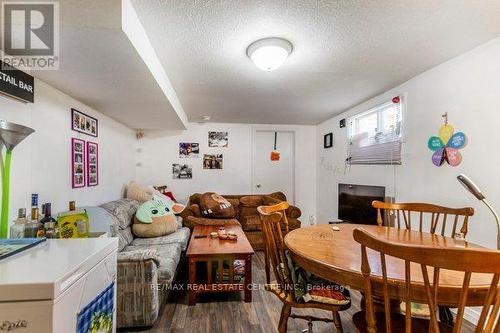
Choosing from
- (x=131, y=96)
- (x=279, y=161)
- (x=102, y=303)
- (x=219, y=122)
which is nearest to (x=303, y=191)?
(x=279, y=161)

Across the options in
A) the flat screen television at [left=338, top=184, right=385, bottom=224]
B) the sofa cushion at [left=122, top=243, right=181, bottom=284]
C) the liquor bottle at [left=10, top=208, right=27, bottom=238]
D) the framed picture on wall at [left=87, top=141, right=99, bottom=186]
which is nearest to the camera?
the liquor bottle at [left=10, top=208, right=27, bottom=238]

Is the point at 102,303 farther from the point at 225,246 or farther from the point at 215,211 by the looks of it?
the point at 215,211

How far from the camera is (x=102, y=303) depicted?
4.09ft

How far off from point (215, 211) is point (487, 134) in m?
3.42

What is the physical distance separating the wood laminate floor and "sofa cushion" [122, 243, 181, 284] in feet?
1.07

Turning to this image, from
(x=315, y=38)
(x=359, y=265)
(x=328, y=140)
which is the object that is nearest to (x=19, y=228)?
(x=359, y=265)

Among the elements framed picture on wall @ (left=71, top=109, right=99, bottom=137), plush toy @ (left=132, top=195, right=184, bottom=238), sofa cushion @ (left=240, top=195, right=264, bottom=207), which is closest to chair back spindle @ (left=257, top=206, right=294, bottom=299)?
plush toy @ (left=132, top=195, right=184, bottom=238)

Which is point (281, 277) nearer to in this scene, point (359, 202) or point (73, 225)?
point (73, 225)

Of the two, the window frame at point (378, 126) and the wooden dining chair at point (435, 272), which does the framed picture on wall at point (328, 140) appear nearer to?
the window frame at point (378, 126)

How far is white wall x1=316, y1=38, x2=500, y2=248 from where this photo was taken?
196cm

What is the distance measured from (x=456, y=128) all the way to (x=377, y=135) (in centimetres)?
109

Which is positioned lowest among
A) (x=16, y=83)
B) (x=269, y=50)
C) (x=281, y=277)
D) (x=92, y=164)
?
(x=281, y=277)

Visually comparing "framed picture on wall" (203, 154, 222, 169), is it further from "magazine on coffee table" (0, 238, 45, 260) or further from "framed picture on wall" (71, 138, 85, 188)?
"magazine on coffee table" (0, 238, 45, 260)

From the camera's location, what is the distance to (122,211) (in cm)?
301
